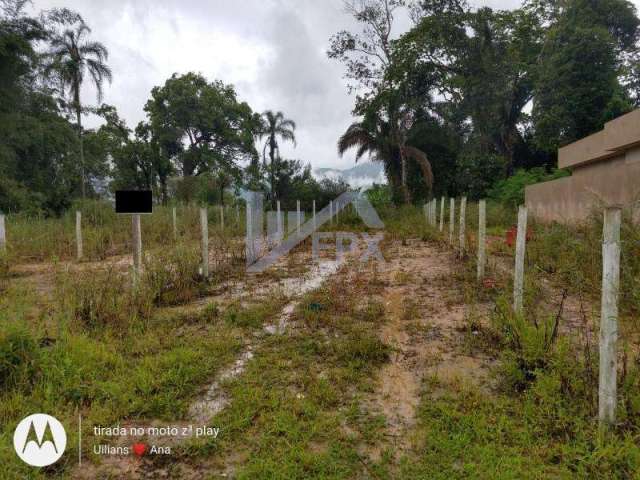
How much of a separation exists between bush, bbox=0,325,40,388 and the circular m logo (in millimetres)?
497

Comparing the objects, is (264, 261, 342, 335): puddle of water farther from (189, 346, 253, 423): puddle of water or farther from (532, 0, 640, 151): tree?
(532, 0, 640, 151): tree

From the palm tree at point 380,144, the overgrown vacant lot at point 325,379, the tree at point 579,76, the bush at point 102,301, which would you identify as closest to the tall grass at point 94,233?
the bush at point 102,301

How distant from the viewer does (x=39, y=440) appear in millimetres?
2072

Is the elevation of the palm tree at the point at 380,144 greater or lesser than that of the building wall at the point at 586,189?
greater

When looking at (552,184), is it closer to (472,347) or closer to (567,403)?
(472,347)

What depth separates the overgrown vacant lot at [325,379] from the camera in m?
1.92

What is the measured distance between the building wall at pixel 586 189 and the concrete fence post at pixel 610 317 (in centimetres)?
530

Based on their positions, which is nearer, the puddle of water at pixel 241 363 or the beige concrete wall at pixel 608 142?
the puddle of water at pixel 241 363

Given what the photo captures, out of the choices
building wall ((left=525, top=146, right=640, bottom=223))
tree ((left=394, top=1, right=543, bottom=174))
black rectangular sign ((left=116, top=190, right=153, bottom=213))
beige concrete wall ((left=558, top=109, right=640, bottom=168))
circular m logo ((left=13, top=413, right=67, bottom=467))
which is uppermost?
tree ((left=394, top=1, right=543, bottom=174))

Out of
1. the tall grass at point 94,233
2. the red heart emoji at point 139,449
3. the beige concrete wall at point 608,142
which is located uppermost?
the beige concrete wall at point 608,142

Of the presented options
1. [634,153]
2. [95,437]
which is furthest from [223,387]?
[634,153]

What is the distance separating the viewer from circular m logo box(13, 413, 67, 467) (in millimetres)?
1974

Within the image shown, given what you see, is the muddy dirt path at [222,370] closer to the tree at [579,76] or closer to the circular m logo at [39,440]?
the circular m logo at [39,440]

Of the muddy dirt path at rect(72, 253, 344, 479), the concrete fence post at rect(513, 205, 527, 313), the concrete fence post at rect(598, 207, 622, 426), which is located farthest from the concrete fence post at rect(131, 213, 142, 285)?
the concrete fence post at rect(598, 207, 622, 426)
